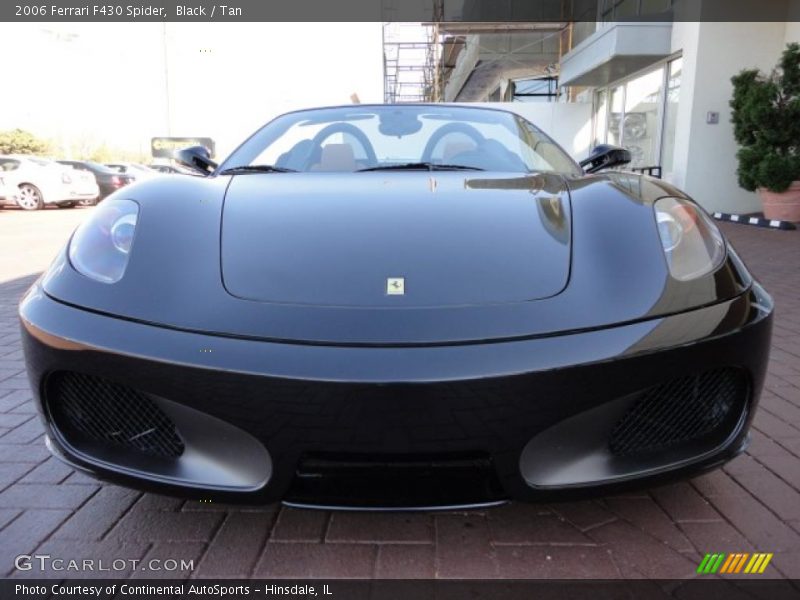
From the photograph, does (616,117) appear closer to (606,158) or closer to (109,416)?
(606,158)

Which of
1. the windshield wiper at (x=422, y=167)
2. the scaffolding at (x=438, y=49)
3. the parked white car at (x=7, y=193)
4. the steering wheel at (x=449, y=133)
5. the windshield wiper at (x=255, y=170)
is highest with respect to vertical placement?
the scaffolding at (x=438, y=49)

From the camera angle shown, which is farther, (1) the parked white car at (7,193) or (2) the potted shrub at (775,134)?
(1) the parked white car at (7,193)

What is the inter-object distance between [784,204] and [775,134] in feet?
3.40

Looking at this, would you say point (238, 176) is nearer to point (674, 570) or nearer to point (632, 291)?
point (632, 291)

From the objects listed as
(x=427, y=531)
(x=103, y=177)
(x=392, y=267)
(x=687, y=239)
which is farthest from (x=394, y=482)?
(x=103, y=177)

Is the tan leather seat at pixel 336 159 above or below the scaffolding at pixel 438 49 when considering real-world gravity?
below

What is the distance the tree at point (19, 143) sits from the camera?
24516 millimetres

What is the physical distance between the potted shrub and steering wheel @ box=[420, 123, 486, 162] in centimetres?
792

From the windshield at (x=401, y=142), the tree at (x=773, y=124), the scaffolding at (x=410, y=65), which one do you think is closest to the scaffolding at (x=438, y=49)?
the scaffolding at (x=410, y=65)

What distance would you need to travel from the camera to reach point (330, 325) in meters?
1.34

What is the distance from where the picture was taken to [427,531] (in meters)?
1.65

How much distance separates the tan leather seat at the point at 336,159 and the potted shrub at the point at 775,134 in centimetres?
843

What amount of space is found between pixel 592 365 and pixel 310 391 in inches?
23.9

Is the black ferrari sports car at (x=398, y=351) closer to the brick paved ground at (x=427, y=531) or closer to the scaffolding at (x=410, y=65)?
the brick paved ground at (x=427, y=531)
